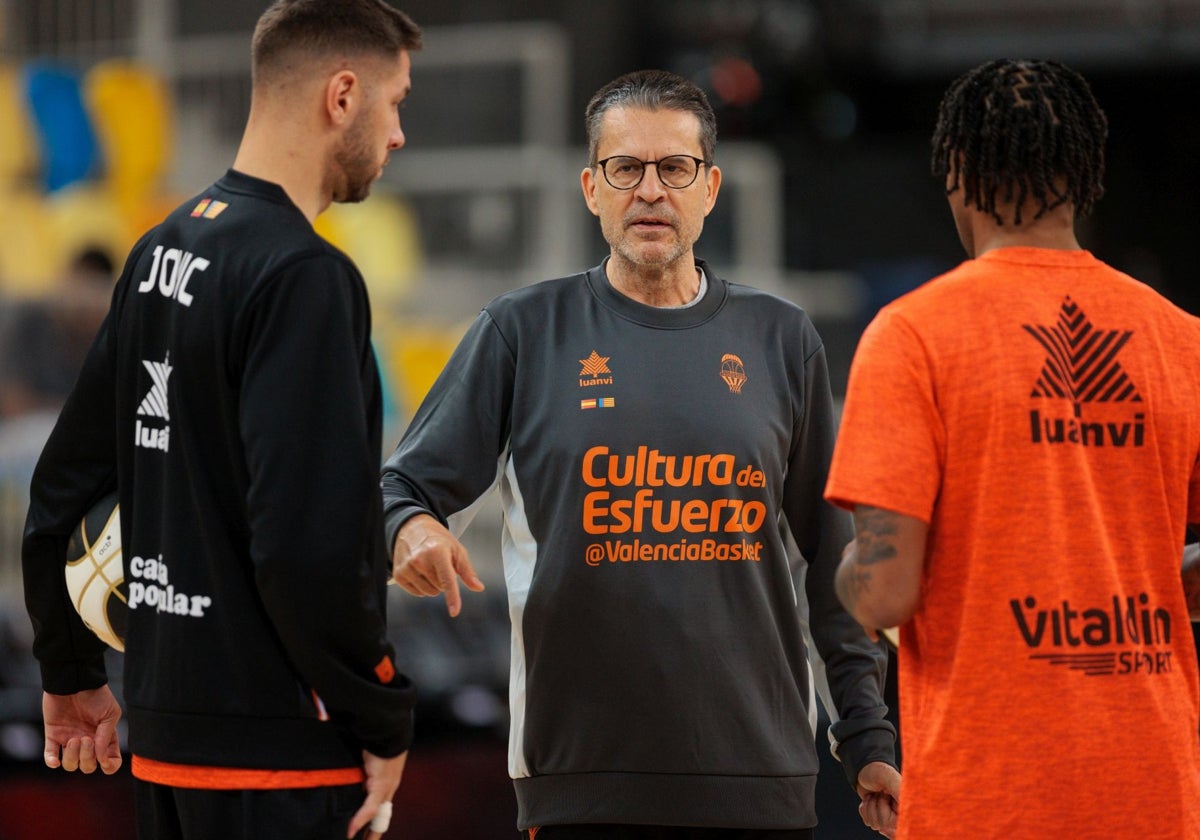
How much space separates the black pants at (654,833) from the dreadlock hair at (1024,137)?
3.94 ft

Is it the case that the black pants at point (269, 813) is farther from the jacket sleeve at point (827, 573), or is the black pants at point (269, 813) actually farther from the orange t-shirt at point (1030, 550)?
the jacket sleeve at point (827, 573)

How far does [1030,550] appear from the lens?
2.16m

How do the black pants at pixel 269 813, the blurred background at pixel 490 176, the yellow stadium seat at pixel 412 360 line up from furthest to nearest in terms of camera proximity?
the yellow stadium seat at pixel 412 360 < the blurred background at pixel 490 176 < the black pants at pixel 269 813

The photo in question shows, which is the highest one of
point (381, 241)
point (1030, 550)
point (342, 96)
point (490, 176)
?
point (490, 176)

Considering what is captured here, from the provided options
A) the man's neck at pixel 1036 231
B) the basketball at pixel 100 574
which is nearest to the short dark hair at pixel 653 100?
the man's neck at pixel 1036 231

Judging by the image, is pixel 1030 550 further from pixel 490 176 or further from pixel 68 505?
pixel 490 176

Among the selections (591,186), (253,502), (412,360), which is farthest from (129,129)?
(253,502)

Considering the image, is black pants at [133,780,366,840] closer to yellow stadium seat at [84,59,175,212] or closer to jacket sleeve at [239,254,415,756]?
jacket sleeve at [239,254,415,756]

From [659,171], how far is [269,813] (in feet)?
4.63

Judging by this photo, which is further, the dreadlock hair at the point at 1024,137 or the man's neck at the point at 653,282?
the man's neck at the point at 653,282

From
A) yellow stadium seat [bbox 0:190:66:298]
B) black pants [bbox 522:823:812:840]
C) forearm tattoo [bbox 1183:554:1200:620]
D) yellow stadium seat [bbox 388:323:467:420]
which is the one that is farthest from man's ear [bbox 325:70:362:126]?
yellow stadium seat [bbox 0:190:66:298]

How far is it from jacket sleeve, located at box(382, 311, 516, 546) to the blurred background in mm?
2200

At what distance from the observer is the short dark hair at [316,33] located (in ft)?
7.95

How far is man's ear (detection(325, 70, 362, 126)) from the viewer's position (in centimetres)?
241
